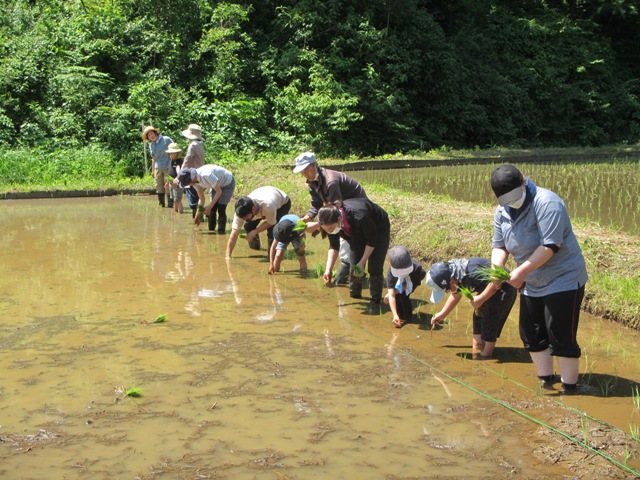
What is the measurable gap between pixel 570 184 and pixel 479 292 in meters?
9.84

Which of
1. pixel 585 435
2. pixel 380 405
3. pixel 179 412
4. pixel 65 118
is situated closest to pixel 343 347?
pixel 380 405

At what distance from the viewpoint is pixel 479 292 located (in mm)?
6176

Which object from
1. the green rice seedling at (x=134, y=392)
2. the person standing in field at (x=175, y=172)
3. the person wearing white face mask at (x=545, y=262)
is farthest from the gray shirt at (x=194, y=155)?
the person wearing white face mask at (x=545, y=262)

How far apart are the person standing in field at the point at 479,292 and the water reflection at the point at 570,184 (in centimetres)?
479

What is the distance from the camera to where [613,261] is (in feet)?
24.6

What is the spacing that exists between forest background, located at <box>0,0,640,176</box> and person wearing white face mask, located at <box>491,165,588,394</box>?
49.8ft

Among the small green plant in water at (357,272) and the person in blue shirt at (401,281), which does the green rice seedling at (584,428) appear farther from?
the small green plant in water at (357,272)

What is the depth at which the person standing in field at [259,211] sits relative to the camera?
905 cm

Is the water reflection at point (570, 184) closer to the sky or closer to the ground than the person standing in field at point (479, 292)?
closer to the sky

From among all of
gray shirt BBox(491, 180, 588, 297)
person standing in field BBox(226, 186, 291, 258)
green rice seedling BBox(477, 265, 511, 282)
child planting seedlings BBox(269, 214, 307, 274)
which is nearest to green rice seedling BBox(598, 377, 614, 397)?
gray shirt BBox(491, 180, 588, 297)

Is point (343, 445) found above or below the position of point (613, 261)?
below

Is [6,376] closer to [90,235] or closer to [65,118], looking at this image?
[90,235]

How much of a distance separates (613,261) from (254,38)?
68.4 feet

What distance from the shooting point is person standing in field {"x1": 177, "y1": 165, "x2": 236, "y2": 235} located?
10.9 m
